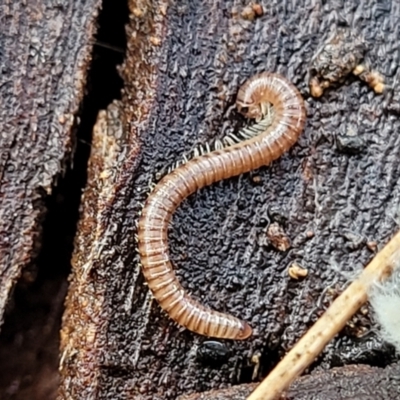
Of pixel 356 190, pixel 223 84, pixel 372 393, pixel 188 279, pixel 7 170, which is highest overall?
pixel 223 84

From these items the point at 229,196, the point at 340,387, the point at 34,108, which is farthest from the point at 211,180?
the point at 340,387

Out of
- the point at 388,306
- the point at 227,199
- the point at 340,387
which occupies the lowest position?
the point at 340,387

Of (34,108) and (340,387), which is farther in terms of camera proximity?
(34,108)

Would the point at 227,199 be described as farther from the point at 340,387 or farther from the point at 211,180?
the point at 340,387

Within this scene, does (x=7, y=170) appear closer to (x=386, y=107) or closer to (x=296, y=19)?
(x=296, y=19)

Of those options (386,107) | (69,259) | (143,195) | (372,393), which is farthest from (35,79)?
(372,393)

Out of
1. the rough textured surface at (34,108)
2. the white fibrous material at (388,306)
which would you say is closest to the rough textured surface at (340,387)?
the white fibrous material at (388,306)
